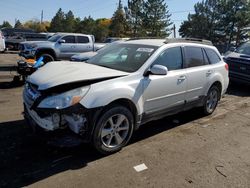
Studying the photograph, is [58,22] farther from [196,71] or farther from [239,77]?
[196,71]

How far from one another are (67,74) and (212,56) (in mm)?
3670

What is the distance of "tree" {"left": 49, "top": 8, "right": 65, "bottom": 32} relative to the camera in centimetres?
7631

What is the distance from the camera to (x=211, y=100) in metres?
6.46

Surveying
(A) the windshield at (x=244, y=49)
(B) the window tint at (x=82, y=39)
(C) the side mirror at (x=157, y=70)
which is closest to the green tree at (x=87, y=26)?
(B) the window tint at (x=82, y=39)

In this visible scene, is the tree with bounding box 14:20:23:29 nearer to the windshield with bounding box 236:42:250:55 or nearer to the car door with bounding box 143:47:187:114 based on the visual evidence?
the windshield with bounding box 236:42:250:55

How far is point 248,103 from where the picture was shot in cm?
802

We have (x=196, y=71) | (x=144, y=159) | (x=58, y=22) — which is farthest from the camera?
(x=58, y=22)

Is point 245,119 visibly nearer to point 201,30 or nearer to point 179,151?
point 179,151

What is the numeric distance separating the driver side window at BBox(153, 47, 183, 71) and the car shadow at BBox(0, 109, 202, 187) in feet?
4.25

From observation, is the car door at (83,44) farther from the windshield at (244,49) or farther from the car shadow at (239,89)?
the car shadow at (239,89)

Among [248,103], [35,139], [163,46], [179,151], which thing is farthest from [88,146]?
[248,103]

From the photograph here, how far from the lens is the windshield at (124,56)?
4.67 meters

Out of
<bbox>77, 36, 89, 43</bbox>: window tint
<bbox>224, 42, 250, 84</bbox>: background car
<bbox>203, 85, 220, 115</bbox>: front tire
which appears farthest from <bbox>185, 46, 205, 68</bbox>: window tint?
<bbox>77, 36, 89, 43</bbox>: window tint

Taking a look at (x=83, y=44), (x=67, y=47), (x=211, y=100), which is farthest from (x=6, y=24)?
(x=211, y=100)
